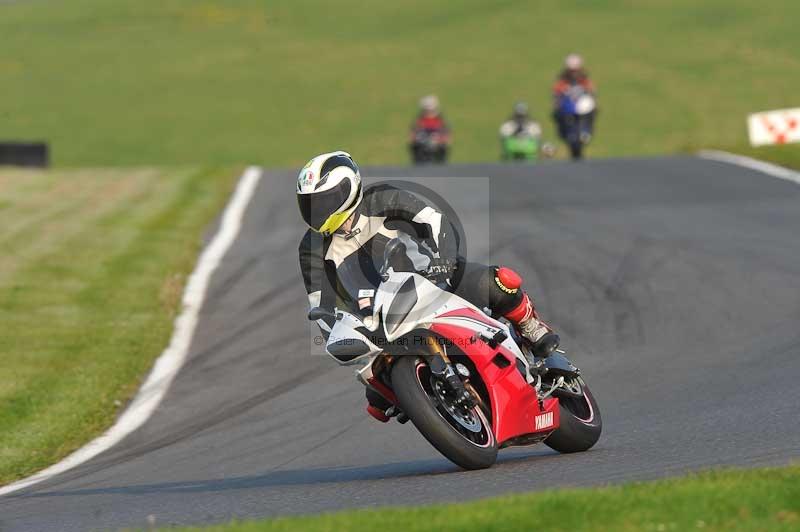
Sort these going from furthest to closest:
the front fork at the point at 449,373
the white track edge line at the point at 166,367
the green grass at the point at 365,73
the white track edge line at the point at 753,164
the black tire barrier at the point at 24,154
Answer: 1. the green grass at the point at 365,73
2. the black tire barrier at the point at 24,154
3. the white track edge line at the point at 753,164
4. the white track edge line at the point at 166,367
5. the front fork at the point at 449,373

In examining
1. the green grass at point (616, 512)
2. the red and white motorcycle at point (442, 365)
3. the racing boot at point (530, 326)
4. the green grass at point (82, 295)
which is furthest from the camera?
the green grass at point (82, 295)

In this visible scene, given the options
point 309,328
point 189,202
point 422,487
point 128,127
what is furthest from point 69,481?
point 128,127

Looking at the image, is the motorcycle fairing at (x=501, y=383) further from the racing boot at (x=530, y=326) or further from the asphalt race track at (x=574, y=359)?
the racing boot at (x=530, y=326)

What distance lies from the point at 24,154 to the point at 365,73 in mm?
28200

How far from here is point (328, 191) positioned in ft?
23.9

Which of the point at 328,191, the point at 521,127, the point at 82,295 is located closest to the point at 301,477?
the point at 328,191

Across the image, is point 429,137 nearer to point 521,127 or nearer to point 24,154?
point 521,127

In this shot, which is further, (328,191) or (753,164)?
(753,164)

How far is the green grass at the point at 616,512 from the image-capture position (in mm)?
5438

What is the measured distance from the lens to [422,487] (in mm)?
6953

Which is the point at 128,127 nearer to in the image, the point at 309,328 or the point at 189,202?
the point at 189,202

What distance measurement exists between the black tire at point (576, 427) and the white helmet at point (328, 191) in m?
1.70

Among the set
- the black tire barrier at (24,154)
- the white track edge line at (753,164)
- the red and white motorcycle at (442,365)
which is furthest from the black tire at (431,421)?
the black tire barrier at (24,154)

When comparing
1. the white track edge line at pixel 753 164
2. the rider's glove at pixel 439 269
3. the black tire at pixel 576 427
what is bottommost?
the white track edge line at pixel 753 164
